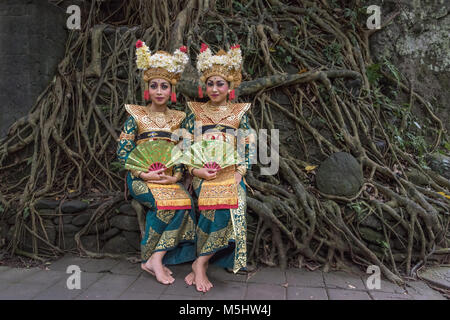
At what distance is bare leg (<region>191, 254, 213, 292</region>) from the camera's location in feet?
8.27

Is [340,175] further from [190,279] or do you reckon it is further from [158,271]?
[158,271]

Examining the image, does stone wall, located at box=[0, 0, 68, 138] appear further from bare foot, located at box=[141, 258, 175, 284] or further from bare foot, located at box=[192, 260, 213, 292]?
bare foot, located at box=[192, 260, 213, 292]

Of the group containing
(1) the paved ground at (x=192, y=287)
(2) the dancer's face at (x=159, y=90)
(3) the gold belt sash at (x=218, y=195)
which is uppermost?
(2) the dancer's face at (x=159, y=90)

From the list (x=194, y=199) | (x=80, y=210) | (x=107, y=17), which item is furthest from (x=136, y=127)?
(x=107, y=17)

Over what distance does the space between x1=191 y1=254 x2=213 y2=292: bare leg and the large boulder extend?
1354 millimetres

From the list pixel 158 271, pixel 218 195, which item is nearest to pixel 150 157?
pixel 218 195

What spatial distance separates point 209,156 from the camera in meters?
2.67

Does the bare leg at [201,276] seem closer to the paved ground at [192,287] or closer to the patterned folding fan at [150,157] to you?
the paved ground at [192,287]

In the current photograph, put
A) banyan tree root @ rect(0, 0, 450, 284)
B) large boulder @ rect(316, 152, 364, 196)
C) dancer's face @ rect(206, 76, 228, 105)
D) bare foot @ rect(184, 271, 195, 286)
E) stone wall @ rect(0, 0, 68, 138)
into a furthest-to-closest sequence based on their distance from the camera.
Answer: stone wall @ rect(0, 0, 68, 138), large boulder @ rect(316, 152, 364, 196), banyan tree root @ rect(0, 0, 450, 284), dancer's face @ rect(206, 76, 228, 105), bare foot @ rect(184, 271, 195, 286)

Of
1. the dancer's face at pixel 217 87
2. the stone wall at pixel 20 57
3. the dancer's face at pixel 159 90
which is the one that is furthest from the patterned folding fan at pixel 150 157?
the stone wall at pixel 20 57

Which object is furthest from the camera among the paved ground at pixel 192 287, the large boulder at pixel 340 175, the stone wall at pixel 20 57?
the stone wall at pixel 20 57

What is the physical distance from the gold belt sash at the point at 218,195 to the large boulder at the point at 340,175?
42.5 inches

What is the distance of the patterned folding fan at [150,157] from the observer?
2750mm

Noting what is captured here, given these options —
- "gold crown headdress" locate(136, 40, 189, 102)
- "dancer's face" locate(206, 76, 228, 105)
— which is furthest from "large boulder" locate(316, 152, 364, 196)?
"gold crown headdress" locate(136, 40, 189, 102)
